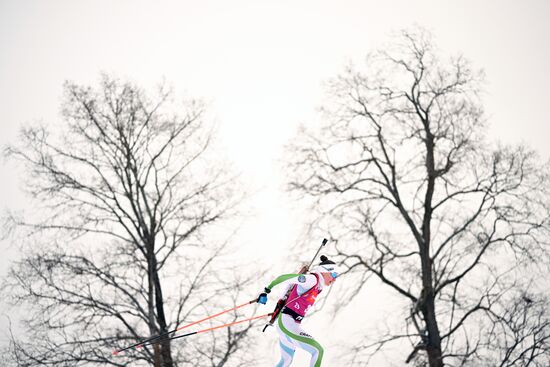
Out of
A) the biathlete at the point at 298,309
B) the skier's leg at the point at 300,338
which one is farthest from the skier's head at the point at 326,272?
the skier's leg at the point at 300,338

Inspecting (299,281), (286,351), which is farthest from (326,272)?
(286,351)

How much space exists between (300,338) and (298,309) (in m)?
0.43

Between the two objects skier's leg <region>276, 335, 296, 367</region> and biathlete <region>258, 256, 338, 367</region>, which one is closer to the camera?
biathlete <region>258, 256, 338, 367</region>

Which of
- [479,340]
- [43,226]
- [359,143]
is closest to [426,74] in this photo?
[359,143]

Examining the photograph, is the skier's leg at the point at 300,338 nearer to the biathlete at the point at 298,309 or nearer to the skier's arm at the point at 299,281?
the biathlete at the point at 298,309

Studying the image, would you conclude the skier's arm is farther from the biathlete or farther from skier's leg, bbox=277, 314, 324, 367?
skier's leg, bbox=277, 314, 324, 367

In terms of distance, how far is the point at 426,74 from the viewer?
1533cm

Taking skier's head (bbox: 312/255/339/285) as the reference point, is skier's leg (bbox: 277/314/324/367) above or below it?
below

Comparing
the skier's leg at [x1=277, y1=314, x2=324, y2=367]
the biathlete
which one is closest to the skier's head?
the biathlete

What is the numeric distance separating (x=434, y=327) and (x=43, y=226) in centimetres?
1016

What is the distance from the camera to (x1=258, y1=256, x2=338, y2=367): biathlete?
7227mm

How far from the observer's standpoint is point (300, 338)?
729cm

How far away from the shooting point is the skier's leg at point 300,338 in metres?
7.11

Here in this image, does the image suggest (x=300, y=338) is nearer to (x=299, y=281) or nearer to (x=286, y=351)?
(x=286, y=351)
